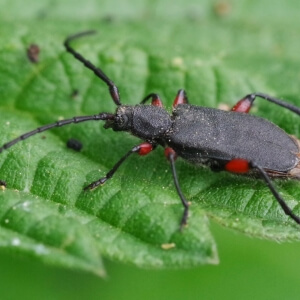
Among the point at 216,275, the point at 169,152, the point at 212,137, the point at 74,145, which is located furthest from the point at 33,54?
the point at 216,275

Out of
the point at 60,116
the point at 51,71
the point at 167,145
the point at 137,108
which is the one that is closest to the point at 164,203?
the point at 167,145

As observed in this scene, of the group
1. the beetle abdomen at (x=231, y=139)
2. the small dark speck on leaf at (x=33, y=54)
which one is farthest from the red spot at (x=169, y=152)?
the small dark speck on leaf at (x=33, y=54)

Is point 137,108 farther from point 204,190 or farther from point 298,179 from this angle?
point 298,179

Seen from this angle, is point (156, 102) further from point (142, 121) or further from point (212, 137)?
point (212, 137)

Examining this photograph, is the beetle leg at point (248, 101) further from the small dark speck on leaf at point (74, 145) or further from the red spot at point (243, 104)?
the small dark speck on leaf at point (74, 145)

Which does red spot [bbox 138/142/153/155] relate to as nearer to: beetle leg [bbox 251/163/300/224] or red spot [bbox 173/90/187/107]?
red spot [bbox 173/90/187/107]
